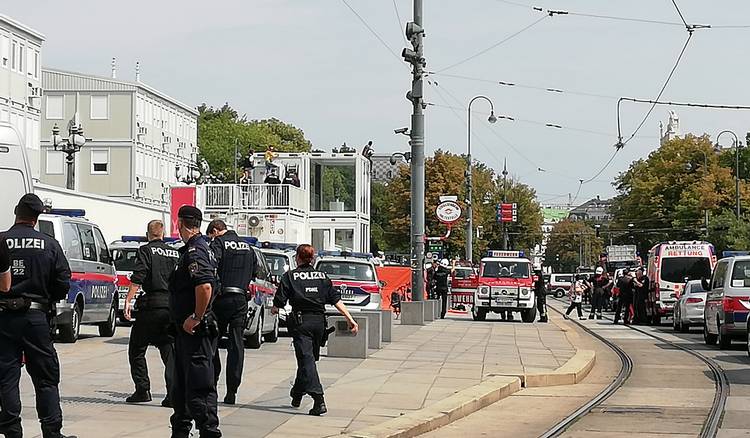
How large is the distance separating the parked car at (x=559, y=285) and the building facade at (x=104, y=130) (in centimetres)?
3559

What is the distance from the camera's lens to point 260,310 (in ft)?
69.6

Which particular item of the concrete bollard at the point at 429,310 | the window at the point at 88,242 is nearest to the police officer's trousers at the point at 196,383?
the window at the point at 88,242

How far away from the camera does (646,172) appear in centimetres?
9669

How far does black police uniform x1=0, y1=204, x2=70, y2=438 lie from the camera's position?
30.4ft

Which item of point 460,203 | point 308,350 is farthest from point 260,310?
point 460,203

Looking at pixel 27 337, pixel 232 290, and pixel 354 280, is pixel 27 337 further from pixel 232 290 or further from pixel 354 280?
pixel 354 280

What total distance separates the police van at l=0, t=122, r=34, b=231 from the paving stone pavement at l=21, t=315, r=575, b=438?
6.34 ft

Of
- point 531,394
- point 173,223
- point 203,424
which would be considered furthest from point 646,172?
point 203,424

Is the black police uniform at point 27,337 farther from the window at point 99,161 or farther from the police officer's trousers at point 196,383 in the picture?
the window at point 99,161

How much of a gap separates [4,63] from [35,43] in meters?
4.89

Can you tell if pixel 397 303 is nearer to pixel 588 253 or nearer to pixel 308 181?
pixel 308 181

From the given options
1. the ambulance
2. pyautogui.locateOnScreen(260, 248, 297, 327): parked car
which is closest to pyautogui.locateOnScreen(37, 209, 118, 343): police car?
pyautogui.locateOnScreen(260, 248, 297, 327): parked car

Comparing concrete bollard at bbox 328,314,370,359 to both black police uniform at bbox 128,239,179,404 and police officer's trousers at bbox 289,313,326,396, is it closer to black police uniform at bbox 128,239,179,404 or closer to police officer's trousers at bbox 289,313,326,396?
police officer's trousers at bbox 289,313,326,396

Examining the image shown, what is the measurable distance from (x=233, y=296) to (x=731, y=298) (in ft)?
46.7
